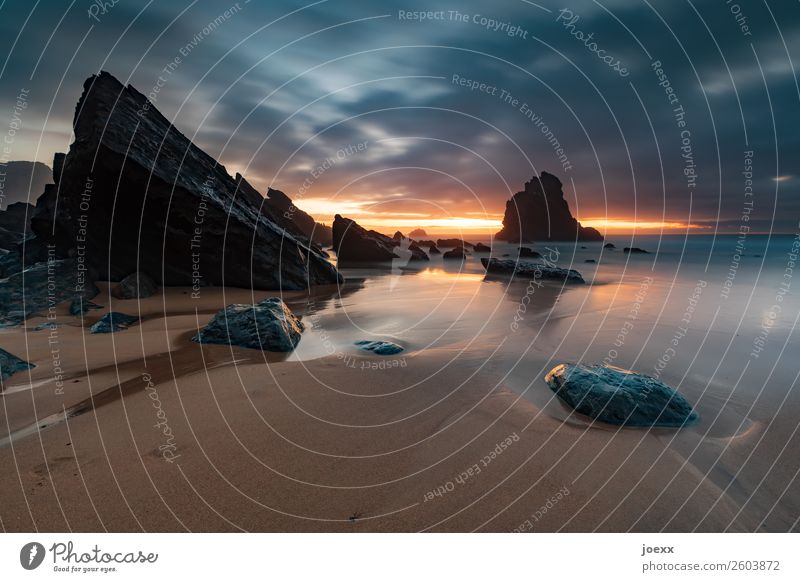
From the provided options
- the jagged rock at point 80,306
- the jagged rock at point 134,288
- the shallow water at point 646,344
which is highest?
the jagged rock at point 134,288

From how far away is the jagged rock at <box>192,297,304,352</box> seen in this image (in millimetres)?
6668

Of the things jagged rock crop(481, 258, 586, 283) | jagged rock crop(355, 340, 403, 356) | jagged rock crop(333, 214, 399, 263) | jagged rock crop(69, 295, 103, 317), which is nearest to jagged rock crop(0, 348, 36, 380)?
jagged rock crop(69, 295, 103, 317)

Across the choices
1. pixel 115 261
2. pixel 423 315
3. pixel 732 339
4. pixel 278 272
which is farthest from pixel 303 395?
pixel 115 261

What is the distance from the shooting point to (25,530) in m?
2.65

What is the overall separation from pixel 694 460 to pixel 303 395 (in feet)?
13.9

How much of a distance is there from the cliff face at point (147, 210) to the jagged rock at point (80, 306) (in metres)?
1.76

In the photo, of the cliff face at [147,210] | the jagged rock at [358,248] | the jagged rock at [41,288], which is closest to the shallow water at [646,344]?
the cliff face at [147,210]

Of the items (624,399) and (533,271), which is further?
(533,271)

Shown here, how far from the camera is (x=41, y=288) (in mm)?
9961

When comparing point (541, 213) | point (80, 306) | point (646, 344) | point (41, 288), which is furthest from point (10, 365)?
point (541, 213)

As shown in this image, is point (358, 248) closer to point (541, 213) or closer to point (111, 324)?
point (111, 324)

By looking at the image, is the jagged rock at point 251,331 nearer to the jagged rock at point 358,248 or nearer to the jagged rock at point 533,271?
the jagged rock at point 533,271

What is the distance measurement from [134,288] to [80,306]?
2.08m

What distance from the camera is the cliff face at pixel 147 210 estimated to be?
37.0 feet
